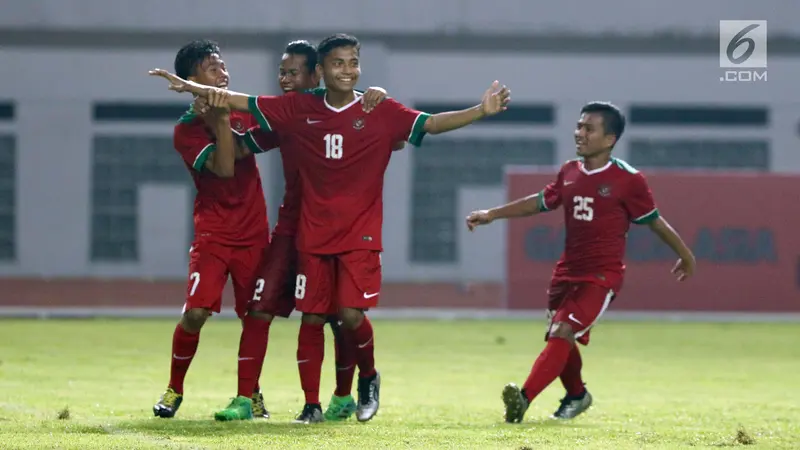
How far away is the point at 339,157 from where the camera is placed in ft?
27.4

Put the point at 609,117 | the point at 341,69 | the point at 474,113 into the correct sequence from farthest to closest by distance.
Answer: the point at 609,117 → the point at 341,69 → the point at 474,113

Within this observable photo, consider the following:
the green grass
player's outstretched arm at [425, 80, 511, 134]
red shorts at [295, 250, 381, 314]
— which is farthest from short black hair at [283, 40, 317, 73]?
the green grass

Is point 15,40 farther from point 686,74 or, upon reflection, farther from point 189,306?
point 189,306

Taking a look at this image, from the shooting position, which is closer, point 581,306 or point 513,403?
point 513,403

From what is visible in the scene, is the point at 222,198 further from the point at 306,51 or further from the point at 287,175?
the point at 306,51

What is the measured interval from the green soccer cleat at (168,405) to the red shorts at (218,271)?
1.63 ft

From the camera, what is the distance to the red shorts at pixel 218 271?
8.61m

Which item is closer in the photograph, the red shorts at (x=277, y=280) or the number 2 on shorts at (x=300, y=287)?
the number 2 on shorts at (x=300, y=287)

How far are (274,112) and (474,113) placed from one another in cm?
112

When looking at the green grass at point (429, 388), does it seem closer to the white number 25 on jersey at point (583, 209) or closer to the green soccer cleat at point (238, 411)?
the green soccer cleat at point (238, 411)

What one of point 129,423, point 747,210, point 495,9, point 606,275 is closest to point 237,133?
point 129,423

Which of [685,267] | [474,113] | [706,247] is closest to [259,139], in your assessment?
[474,113]

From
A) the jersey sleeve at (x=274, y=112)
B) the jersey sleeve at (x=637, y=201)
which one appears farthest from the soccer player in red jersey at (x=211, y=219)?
the jersey sleeve at (x=637, y=201)

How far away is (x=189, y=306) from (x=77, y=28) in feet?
95.0
